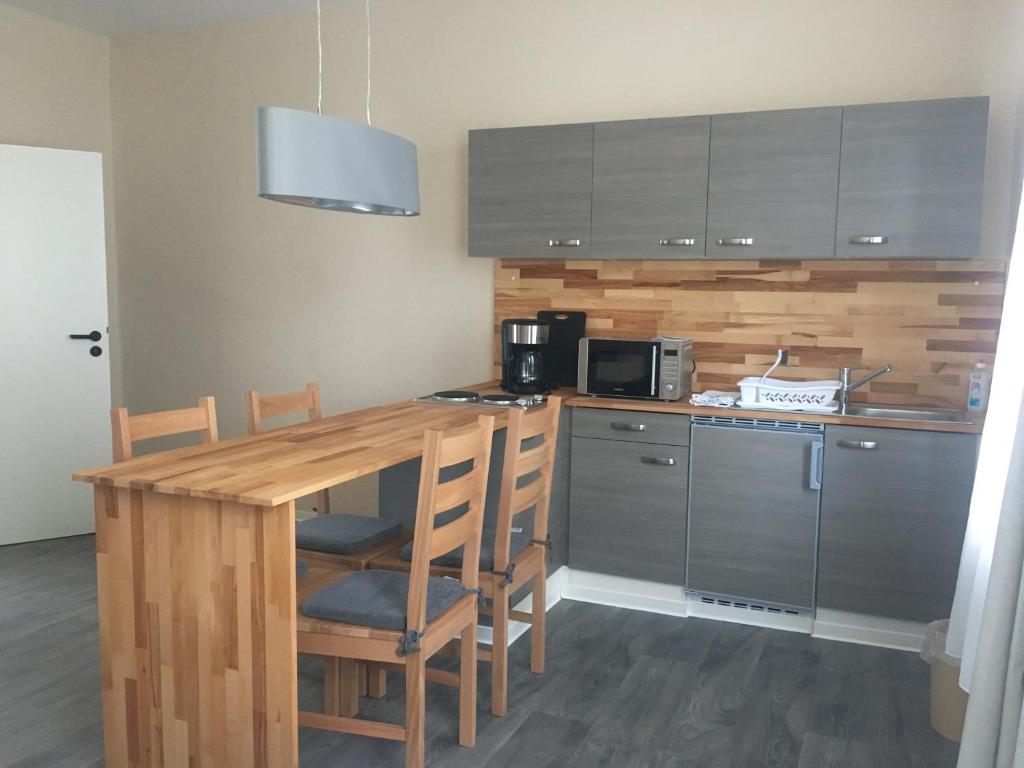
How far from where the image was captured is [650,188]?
3.58 m

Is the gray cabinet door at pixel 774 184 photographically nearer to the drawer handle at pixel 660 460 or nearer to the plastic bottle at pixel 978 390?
the plastic bottle at pixel 978 390

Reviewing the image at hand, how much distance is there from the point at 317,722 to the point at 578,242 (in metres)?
2.23

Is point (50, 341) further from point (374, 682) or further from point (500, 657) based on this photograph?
point (500, 657)

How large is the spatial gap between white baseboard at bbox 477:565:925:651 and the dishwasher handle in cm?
51

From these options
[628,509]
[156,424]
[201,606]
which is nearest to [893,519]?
[628,509]

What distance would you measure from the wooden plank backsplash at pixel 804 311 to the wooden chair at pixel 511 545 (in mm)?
1290

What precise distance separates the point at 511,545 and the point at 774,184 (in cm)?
175

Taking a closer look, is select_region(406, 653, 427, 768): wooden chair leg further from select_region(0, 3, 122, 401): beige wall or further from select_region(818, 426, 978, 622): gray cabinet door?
select_region(0, 3, 122, 401): beige wall

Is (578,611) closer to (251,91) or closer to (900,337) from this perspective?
(900,337)

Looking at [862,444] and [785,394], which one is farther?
[785,394]

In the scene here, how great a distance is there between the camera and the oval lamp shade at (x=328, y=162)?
233cm

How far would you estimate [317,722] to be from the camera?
2.27 m

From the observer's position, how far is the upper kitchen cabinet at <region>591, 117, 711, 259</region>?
11.5ft

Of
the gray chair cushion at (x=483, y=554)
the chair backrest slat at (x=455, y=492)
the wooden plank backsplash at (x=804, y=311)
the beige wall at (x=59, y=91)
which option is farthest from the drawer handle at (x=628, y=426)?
the beige wall at (x=59, y=91)
